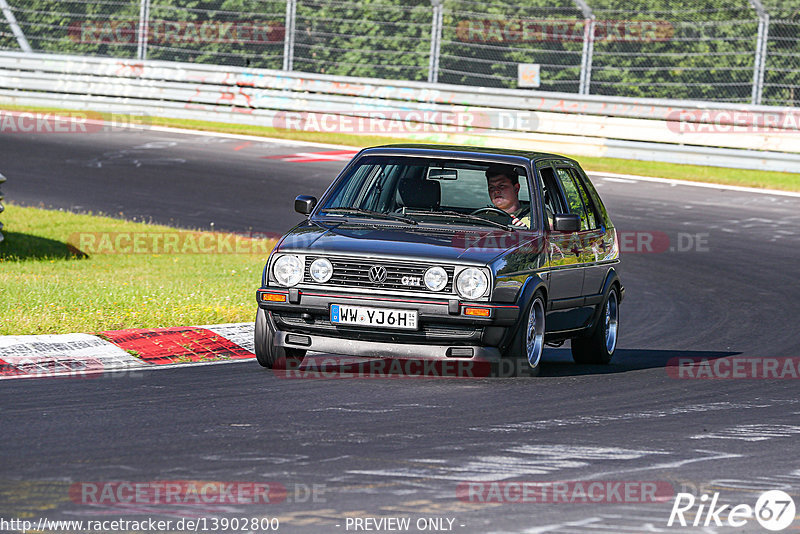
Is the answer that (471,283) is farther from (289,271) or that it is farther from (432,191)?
(432,191)

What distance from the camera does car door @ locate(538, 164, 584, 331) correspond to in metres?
9.87

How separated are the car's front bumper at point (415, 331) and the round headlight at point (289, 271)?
97mm

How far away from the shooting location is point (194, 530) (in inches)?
206

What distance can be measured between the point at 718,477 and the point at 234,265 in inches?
365

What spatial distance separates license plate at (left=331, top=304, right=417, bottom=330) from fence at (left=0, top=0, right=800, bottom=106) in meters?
15.6

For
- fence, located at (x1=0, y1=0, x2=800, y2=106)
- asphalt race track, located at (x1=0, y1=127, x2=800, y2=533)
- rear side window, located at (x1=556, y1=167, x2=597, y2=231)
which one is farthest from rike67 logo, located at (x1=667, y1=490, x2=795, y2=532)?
fence, located at (x1=0, y1=0, x2=800, y2=106)

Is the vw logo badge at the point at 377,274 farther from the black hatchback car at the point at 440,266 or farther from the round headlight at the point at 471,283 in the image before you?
the round headlight at the point at 471,283

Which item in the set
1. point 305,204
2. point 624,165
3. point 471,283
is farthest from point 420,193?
point 624,165

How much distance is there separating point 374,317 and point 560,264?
5.86ft

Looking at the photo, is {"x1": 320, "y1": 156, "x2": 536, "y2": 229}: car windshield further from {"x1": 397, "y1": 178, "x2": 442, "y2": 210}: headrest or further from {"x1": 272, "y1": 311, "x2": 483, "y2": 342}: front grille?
{"x1": 272, "y1": 311, "x2": 483, "y2": 342}: front grille

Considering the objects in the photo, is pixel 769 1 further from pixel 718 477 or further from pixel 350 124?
pixel 718 477

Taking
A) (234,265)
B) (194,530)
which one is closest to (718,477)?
(194,530)

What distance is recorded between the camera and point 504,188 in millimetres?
10164

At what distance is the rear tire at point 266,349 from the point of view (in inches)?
364
